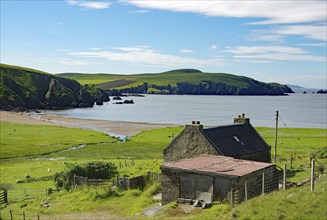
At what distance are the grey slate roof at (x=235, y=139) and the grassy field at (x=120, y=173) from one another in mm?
4644

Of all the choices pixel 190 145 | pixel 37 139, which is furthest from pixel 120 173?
pixel 37 139

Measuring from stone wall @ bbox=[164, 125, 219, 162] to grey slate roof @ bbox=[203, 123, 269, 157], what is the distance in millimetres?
507

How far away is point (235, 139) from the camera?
37.3 meters

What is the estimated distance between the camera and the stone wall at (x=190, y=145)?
34406mm

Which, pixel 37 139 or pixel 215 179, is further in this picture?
pixel 37 139

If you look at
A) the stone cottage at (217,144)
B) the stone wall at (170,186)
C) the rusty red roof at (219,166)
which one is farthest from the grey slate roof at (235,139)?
the stone wall at (170,186)

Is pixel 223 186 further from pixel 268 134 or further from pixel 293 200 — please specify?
pixel 268 134

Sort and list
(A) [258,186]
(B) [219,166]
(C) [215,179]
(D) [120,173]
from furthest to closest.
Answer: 1. (D) [120,173]
2. (B) [219,166]
3. (A) [258,186]
4. (C) [215,179]

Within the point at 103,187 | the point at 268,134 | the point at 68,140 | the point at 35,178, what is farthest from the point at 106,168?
the point at 268,134

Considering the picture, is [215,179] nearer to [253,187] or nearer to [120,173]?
[253,187]

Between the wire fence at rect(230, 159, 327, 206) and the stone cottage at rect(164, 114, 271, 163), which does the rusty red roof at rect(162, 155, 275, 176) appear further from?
the stone cottage at rect(164, 114, 271, 163)

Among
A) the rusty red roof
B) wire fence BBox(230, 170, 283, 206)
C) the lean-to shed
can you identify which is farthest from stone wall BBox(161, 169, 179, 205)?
wire fence BBox(230, 170, 283, 206)

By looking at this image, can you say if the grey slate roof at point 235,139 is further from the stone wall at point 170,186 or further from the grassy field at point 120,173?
the stone wall at point 170,186

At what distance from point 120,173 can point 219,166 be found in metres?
17.1
